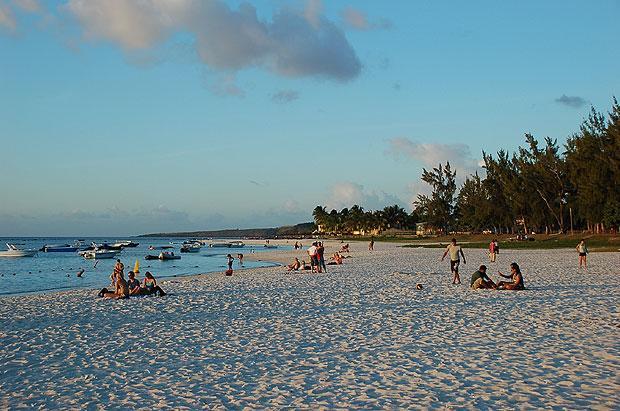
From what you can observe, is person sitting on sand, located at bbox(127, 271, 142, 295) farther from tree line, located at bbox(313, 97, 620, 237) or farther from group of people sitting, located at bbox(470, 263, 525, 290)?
tree line, located at bbox(313, 97, 620, 237)

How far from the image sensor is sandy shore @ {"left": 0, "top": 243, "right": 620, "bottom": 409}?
8.20m

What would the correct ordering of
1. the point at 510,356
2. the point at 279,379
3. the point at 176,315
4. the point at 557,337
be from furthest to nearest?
the point at 176,315 < the point at 557,337 < the point at 510,356 < the point at 279,379

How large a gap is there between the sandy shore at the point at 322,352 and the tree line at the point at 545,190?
54.8 m

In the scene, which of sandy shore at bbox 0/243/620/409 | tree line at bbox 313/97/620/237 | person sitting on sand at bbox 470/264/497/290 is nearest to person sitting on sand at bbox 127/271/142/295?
sandy shore at bbox 0/243/620/409

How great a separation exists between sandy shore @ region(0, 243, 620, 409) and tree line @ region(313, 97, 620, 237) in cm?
5481

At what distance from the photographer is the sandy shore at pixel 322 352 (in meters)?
8.20

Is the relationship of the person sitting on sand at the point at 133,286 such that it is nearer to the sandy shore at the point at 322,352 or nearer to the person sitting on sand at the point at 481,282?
the sandy shore at the point at 322,352

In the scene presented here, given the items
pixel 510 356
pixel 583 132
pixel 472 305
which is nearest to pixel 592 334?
pixel 510 356

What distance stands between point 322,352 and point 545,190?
3468 inches

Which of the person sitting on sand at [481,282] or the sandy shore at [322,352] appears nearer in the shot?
the sandy shore at [322,352]

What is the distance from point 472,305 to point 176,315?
8270 millimetres

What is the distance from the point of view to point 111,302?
20.3 metres

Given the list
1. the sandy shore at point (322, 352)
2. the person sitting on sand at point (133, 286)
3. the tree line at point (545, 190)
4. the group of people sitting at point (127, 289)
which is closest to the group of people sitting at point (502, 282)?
the sandy shore at point (322, 352)

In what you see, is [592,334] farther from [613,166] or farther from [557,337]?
[613,166]
